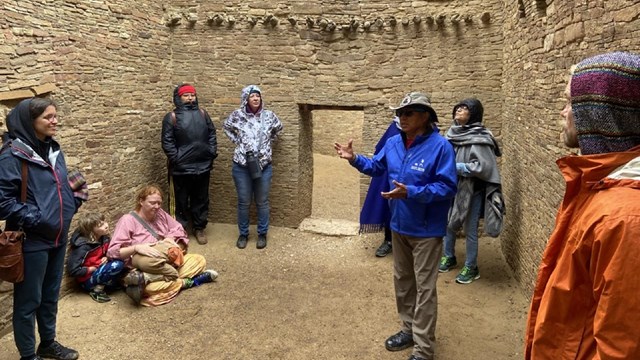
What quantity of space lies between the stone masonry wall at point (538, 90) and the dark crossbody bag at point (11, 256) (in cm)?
380

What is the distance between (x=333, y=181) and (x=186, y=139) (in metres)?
5.82

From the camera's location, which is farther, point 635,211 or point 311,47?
point 311,47

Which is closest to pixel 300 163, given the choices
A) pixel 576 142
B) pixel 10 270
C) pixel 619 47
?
pixel 10 270

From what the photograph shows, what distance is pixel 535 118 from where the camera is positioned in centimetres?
413

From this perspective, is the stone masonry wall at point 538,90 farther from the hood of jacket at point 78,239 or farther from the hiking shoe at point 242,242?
the hood of jacket at point 78,239

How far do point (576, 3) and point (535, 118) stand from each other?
1.26 m

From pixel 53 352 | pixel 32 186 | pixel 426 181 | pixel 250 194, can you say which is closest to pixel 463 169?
pixel 426 181

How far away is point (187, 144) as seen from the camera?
572 cm

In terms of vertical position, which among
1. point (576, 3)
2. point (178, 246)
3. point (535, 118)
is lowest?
point (178, 246)

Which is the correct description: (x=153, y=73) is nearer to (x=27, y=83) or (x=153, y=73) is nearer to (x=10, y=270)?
(x=27, y=83)

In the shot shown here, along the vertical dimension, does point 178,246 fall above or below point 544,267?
below

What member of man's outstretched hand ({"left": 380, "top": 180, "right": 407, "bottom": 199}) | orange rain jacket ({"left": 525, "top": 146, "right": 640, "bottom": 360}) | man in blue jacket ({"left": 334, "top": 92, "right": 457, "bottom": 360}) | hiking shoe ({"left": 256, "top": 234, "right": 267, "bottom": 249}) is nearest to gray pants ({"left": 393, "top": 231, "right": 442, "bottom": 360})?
man in blue jacket ({"left": 334, "top": 92, "right": 457, "bottom": 360})

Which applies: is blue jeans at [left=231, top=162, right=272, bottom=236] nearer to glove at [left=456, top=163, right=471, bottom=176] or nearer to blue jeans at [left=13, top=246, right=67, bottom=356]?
glove at [left=456, top=163, right=471, bottom=176]

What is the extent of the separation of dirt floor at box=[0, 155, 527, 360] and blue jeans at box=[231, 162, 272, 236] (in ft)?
2.03
